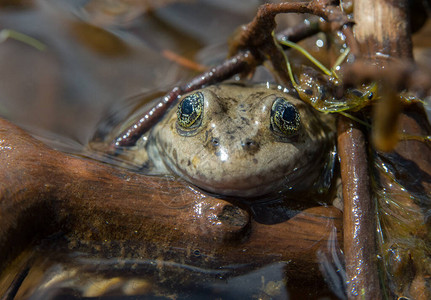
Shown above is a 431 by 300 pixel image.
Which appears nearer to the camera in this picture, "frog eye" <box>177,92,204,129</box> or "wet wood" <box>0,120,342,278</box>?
"wet wood" <box>0,120,342,278</box>

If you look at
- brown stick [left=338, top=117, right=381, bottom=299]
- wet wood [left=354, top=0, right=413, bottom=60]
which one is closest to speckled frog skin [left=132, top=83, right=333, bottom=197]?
brown stick [left=338, top=117, right=381, bottom=299]

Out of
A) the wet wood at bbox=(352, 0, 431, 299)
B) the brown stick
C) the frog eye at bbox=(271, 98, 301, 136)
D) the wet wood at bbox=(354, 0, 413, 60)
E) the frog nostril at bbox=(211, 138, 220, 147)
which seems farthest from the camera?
the wet wood at bbox=(354, 0, 413, 60)

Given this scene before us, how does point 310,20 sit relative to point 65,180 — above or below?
above

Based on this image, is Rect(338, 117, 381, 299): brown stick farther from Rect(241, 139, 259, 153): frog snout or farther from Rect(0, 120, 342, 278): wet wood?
Rect(241, 139, 259, 153): frog snout

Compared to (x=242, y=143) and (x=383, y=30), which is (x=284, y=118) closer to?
(x=242, y=143)

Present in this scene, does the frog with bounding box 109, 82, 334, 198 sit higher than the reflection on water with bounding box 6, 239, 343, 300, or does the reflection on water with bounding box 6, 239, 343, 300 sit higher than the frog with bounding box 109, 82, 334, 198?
the frog with bounding box 109, 82, 334, 198

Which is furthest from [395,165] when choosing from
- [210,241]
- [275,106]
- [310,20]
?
[310,20]

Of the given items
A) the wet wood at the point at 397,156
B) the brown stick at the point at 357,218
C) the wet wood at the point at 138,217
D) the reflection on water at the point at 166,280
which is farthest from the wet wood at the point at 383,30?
the reflection on water at the point at 166,280

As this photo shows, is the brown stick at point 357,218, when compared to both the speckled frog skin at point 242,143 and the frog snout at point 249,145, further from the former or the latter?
the frog snout at point 249,145

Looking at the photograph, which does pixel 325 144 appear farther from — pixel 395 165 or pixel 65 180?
pixel 65 180
